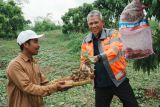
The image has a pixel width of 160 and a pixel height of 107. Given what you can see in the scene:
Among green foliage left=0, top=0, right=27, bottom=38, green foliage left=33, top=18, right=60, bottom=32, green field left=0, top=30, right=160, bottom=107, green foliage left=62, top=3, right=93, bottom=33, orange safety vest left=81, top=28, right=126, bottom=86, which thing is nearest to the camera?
orange safety vest left=81, top=28, right=126, bottom=86

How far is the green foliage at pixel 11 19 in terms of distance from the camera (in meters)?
22.2

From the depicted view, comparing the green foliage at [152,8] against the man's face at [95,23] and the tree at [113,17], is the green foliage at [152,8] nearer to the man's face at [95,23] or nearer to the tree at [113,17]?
the tree at [113,17]

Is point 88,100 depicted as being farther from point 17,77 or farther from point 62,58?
point 62,58

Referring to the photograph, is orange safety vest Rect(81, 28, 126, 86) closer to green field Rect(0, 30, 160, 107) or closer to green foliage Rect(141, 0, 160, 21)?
green foliage Rect(141, 0, 160, 21)

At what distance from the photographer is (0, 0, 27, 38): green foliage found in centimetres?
2219

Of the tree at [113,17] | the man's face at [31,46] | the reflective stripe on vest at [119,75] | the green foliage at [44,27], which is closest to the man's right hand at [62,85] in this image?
the man's face at [31,46]

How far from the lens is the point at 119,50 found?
4.99m

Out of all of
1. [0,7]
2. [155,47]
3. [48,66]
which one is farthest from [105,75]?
[0,7]

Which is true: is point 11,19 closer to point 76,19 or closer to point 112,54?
point 76,19

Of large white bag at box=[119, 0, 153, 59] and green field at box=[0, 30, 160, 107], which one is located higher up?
large white bag at box=[119, 0, 153, 59]

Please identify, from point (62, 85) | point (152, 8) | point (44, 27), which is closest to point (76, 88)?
point (62, 85)

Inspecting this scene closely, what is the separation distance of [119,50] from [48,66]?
25.6 ft

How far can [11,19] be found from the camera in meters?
22.9

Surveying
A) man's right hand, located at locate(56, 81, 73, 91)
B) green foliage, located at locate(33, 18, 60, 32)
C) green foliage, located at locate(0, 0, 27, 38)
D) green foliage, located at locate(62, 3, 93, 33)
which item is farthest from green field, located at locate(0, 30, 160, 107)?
green foliage, located at locate(33, 18, 60, 32)
